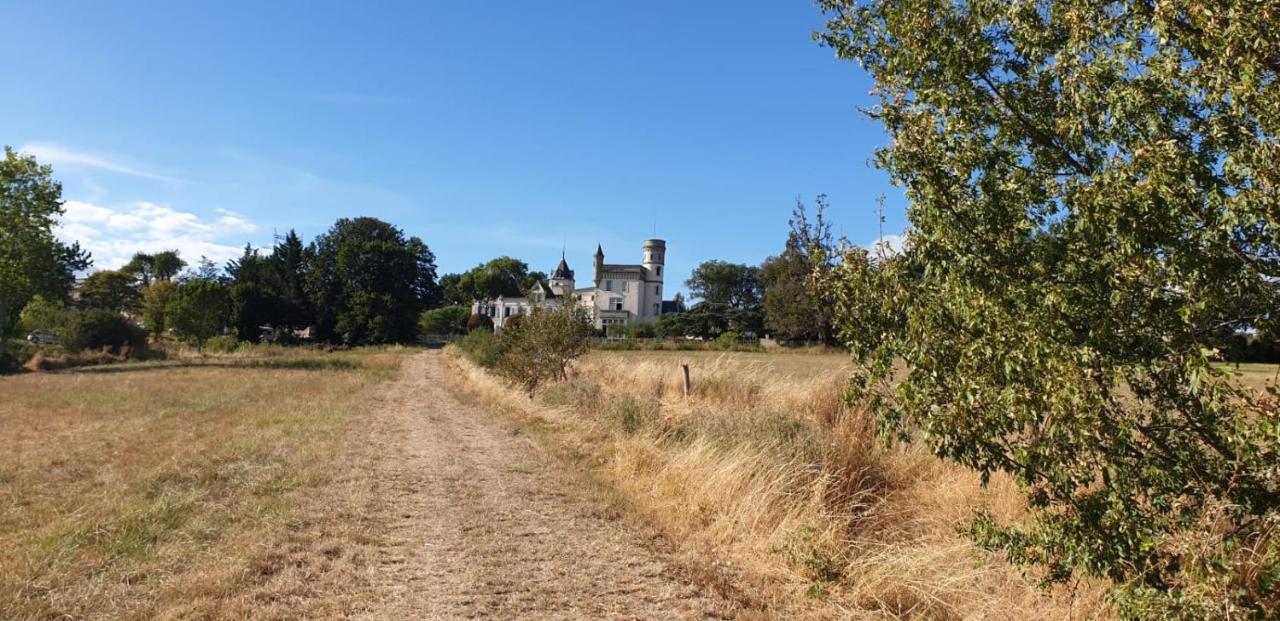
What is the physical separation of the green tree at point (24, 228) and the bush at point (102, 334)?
14.4 feet

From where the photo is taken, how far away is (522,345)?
20391 millimetres

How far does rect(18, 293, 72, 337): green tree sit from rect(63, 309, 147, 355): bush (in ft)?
4.50

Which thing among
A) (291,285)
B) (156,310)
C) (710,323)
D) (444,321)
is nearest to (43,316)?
(156,310)

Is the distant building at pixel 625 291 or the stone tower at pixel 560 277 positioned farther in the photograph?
the stone tower at pixel 560 277

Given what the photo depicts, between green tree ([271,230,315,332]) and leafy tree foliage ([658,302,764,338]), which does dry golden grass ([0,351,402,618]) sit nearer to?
green tree ([271,230,315,332])

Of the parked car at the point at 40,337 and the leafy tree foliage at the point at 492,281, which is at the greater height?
the leafy tree foliage at the point at 492,281

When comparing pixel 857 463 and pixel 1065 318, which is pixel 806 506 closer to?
pixel 857 463

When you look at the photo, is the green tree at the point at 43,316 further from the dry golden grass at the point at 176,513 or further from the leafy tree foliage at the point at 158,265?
the leafy tree foliage at the point at 158,265

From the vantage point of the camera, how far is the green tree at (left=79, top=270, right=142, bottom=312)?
89.5 metres

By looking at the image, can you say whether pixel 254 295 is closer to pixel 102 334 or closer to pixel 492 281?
pixel 102 334

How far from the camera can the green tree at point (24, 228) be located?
36656mm

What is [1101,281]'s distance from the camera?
133 inches

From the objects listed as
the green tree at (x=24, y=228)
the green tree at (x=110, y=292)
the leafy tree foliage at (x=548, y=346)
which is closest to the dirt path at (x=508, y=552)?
the leafy tree foliage at (x=548, y=346)

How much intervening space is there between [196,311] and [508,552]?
5065 centimetres
